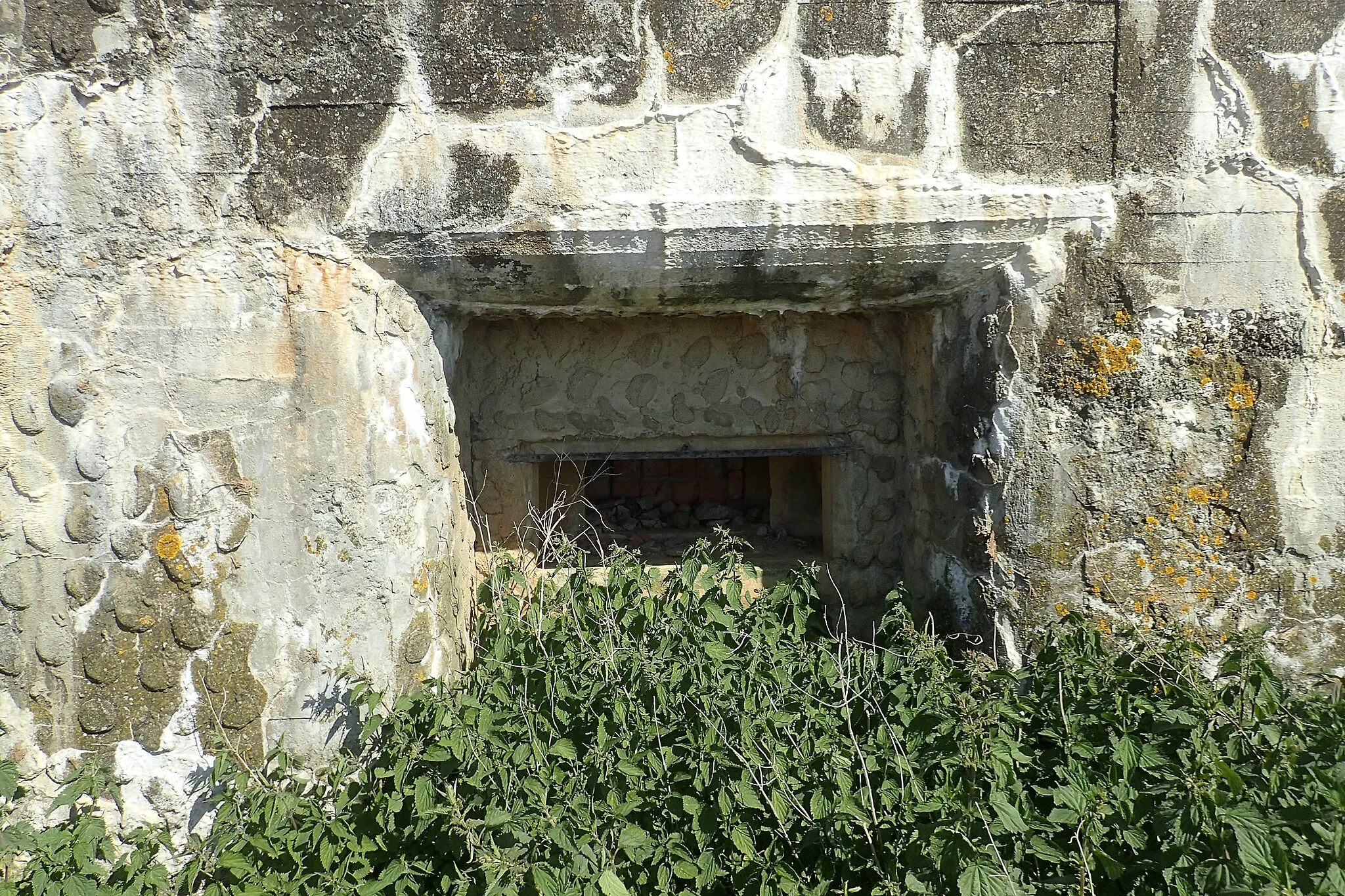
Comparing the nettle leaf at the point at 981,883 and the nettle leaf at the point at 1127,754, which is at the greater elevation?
the nettle leaf at the point at 1127,754

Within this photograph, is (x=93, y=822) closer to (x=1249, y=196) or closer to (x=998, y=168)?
(x=998, y=168)

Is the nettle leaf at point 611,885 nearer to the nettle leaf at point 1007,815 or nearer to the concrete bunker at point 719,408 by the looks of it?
the nettle leaf at point 1007,815

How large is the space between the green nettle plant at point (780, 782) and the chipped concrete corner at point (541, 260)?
0.69ft

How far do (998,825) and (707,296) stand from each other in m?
1.36

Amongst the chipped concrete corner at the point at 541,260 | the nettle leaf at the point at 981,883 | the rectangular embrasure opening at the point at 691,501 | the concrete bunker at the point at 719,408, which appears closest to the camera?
the nettle leaf at the point at 981,883

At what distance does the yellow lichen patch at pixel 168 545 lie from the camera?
200cm

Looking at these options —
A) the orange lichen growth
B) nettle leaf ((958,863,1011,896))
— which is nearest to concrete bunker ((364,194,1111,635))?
the orange lichen growth

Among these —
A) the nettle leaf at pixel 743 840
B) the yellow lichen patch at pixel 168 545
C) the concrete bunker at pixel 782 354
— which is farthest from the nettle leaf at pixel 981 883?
the yellow lichen patch at pixel 168 545

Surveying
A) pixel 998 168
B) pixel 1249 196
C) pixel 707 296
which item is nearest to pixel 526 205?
pixel 707 296

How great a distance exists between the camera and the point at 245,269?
200 cm

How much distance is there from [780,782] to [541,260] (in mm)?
1269

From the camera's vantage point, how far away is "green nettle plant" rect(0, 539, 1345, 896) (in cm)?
153

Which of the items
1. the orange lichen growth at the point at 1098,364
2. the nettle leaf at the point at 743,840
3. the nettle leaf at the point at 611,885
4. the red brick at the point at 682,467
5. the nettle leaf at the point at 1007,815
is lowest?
the nettle leaf at the point at 743,840

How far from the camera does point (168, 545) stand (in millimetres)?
2004
